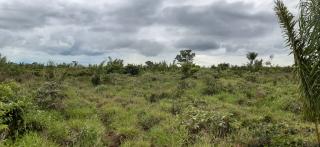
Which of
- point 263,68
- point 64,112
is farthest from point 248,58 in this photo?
point 64,112

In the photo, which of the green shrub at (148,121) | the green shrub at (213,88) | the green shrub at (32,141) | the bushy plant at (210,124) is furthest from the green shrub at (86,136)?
the green shrub at (213,88)

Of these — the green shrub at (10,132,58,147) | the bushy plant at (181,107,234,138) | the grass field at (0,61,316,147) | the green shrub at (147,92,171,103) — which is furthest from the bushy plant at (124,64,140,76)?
the green shrub at (10,132,58,147)

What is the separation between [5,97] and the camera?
494 inches

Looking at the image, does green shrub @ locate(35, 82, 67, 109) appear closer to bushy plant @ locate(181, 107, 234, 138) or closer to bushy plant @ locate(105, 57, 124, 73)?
bushy plant @ locate(181, 107, 234, 138)

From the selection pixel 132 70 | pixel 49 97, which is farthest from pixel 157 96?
pixel 132 70

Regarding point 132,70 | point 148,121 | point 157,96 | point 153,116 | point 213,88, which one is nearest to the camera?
point 148,121

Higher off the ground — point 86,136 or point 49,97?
point 49,97

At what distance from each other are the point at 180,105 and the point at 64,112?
4380mm

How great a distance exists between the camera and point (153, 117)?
14898mm

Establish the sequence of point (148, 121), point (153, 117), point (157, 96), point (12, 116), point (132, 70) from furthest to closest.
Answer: point (132, 70), point (157, 96), point (153, 117), point (148, 121), point (12, 116)

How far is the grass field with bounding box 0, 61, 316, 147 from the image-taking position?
11273 mm

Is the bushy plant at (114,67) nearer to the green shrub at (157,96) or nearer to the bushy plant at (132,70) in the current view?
the bushy plant at (132,70)

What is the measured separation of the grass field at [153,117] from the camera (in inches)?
444

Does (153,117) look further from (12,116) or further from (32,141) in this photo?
(32,141)
